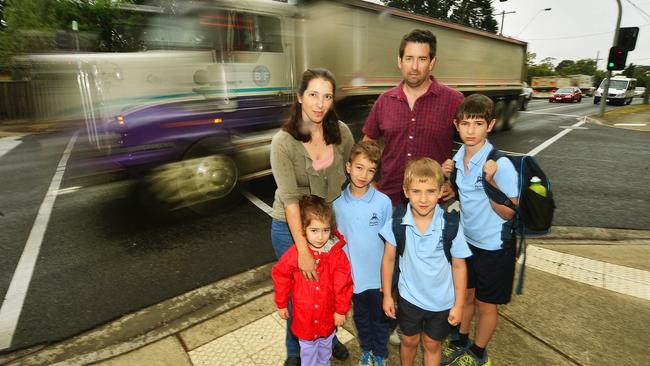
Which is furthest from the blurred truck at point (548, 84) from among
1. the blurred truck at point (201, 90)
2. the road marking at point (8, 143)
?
the road marking at point (8, 143)

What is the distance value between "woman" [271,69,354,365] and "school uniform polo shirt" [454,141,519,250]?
735 mm

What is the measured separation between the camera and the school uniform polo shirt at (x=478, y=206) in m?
2.13

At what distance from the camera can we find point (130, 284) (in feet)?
11.7

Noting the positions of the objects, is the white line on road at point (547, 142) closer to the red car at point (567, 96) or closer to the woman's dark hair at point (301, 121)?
the woman's dark hair at point (301, 121)

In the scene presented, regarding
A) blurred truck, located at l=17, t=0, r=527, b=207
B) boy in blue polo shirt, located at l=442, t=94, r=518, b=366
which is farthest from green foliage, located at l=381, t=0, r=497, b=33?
boy in blue polo shirt, located at l=442, t=94, r=518, b=366

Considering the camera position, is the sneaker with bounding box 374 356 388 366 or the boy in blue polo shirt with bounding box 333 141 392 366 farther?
the sneaker with bounding box 374 356 388 366

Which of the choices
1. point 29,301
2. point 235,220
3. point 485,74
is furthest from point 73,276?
point 485,74

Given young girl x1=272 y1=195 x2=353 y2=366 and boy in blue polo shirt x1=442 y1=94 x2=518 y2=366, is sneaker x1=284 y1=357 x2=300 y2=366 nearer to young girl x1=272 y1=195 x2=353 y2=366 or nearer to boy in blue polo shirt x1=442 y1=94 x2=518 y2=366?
young girl x1=272 y1=195 x2=353 y2=366

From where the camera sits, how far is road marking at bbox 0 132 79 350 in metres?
2.97

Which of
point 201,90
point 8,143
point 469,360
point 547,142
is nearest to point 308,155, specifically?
point 469,360

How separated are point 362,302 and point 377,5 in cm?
741

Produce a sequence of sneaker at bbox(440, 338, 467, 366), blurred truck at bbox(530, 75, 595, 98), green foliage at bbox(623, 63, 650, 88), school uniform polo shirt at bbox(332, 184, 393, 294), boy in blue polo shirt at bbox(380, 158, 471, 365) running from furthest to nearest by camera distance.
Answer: green foliage at bbox(623, 63, 650, 88), blurred truck at bbox(530, 75, 595, 98), sneaker at bbox(440, 338, 467, 366), school uniform polo shirt at bbox(332, 184, 393, 294), boy in blue polo shirt at bbox(380, 158, 471, 365)

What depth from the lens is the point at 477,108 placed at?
208 centimetres

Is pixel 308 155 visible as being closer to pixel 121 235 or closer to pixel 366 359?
pixel 366 359
